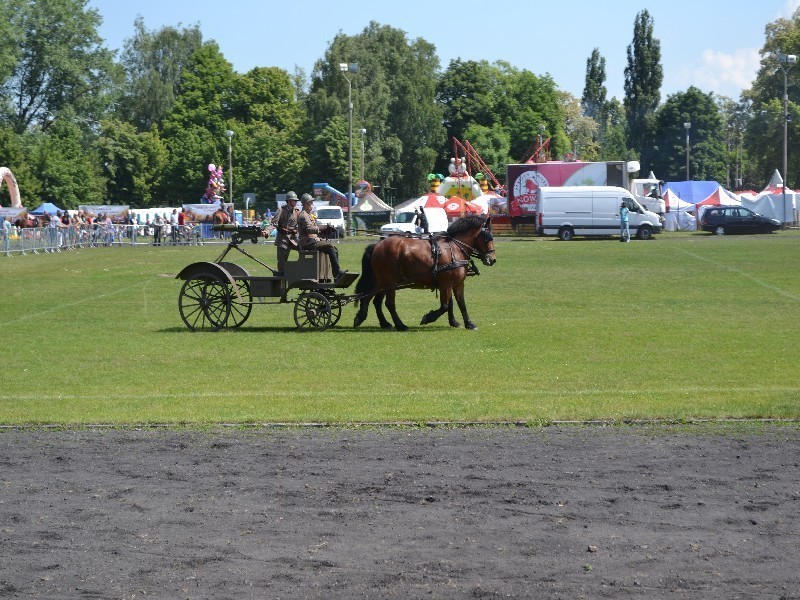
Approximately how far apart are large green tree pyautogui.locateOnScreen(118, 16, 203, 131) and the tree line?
5.8 inches

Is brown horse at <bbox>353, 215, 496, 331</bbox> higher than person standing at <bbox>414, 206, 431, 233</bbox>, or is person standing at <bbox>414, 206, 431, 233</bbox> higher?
person standing at <bbox>414, 206, 431, 233</bbox>

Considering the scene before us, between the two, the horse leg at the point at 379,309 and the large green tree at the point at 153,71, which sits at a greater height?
the large green tree at the point at 153,71

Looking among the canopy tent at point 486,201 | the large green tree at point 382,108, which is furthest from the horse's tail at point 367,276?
the large green tree at point 382,108

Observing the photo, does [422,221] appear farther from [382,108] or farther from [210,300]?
[382,108]

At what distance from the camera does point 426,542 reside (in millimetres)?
8156

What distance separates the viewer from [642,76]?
158m

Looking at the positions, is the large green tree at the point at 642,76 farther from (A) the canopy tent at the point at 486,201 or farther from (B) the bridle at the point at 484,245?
(B) the bridle at the point at 484,245

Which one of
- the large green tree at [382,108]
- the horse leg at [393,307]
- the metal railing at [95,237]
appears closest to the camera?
the horse leg at [393,307]

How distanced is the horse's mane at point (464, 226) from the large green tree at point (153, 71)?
357ft

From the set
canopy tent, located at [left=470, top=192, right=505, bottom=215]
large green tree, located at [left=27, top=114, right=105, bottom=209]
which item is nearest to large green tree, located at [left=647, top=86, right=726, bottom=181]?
canopy tent, located at [left=470, top=192, right=505, bottom=215]

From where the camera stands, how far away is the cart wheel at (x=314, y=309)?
21.8 metres

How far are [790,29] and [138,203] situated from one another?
6763 centimetres

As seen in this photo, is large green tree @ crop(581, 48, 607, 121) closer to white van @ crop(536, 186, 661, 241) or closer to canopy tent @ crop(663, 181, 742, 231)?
canopy tent @ crop(663, 181, 742, 231)

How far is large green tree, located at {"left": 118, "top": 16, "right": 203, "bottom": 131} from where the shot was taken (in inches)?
5059
